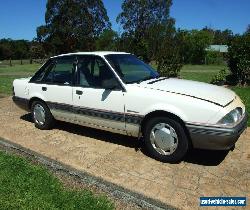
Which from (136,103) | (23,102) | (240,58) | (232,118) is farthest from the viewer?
(240,58)

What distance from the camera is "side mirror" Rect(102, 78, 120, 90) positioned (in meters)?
5.55

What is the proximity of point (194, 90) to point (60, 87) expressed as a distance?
271cm

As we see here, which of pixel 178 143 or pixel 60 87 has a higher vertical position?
pixel 60 87

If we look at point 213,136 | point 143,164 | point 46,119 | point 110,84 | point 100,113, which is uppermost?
point 110,84

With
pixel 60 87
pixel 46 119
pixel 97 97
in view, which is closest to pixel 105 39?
pixel 46 119

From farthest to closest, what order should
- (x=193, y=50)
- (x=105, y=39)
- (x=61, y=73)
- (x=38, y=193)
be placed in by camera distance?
(x=105, y=39)
(x=193, y=50)
(x=61, y=73)
(x=38, y=193)

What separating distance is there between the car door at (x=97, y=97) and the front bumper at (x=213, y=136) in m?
1.30

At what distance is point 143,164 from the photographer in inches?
205

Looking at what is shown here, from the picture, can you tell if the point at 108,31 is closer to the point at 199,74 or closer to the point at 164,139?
the point at 199,74

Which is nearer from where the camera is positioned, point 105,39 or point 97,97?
point 97,97

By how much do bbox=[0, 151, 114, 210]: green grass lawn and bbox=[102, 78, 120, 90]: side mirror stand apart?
1.70 meters

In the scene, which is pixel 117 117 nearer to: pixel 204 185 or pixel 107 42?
pixel 204 185

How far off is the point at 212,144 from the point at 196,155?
0.82 m

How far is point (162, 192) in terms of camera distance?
171 inches
